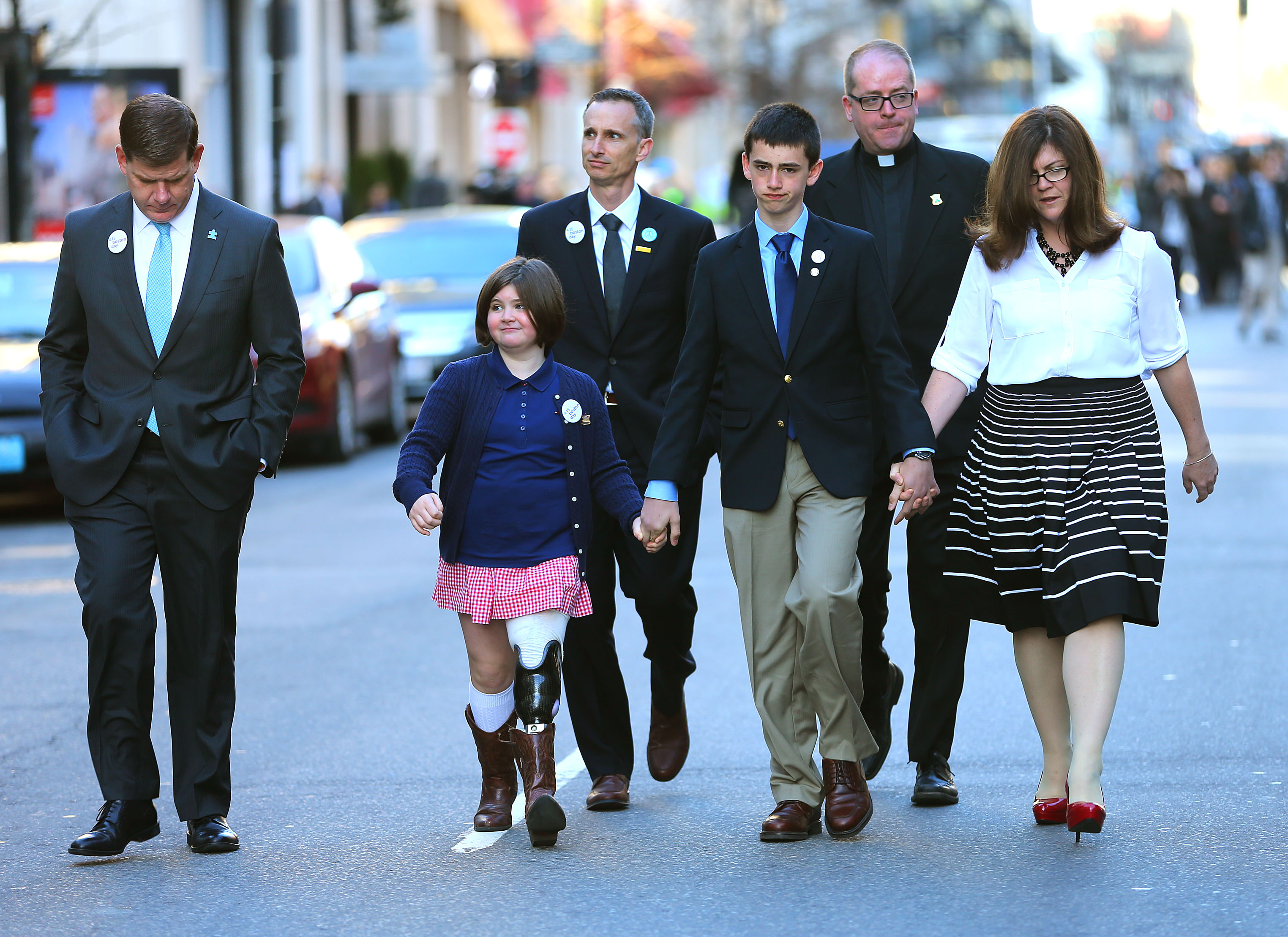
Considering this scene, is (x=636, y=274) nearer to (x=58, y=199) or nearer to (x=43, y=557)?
(x=43, y=557)

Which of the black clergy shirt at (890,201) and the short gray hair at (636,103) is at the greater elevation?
the short gray hair at (636,103)

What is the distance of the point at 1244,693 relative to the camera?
783 cm

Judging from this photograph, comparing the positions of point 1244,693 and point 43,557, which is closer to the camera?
point 1244,693

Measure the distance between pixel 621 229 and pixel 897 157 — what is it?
3.02ft

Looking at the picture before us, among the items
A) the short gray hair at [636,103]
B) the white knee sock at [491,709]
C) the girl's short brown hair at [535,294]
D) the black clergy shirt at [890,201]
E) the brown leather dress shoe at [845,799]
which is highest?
the short gray hair at [636,103]

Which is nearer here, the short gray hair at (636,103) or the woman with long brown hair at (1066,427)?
the woman with long brown hair at (1066,427)

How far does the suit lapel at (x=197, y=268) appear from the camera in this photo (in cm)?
574

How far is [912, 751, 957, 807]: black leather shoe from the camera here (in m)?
6.21

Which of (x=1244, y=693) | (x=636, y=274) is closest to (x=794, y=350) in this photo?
(x=636, y=274)

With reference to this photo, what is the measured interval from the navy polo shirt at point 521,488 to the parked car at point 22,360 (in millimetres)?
7208

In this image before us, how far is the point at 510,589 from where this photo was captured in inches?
227

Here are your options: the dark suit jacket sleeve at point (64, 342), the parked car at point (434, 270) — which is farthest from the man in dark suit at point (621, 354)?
the parked car at point (434, 270)

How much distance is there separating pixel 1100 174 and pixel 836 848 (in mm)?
2034

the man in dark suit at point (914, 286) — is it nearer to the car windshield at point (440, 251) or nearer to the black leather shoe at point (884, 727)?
the black leather shoe at point (884, 727)
